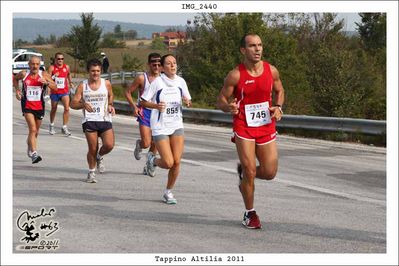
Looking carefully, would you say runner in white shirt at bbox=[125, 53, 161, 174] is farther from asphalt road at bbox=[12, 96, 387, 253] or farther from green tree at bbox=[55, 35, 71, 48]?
green tree at bbox=[55, 35, 71, 48]

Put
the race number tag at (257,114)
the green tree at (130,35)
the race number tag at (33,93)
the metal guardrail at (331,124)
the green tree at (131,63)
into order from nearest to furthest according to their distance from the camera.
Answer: the race number tag at (257,114)
the race number tag at (33,93)
the metal guardrail at (331,124)
the green tree at (130,35)
the green tree at (131,63)

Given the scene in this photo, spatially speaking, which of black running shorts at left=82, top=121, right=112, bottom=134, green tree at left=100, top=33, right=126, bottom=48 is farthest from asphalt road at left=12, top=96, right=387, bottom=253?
green tree at left=100, top=33, right=126, bottom=48

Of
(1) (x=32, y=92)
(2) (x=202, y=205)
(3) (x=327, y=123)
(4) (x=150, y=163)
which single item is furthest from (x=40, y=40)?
(2) (x=202, y=205)

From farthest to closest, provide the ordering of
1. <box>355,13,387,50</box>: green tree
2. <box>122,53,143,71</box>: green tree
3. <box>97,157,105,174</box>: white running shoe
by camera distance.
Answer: <box>122,53,143,71</box>: green tree
<box>355,13,387,50</box>: green tree
<box>97,157,105,174</box>: white running shoe

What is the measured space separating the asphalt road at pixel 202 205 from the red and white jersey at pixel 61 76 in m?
3.53

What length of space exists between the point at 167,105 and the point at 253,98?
77.3 inches

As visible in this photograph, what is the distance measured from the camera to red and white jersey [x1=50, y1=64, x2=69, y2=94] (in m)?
19.5

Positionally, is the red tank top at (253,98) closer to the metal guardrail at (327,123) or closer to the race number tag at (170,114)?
the race number tag at (170,114)

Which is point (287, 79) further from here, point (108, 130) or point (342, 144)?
point (108, 130)

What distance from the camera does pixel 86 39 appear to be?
42750 mm

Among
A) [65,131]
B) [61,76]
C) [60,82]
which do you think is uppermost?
[61,76]

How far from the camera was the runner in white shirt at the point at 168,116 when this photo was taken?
9.84 meters

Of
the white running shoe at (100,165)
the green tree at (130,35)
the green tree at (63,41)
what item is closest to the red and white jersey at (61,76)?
the white running shoe at (100,165)

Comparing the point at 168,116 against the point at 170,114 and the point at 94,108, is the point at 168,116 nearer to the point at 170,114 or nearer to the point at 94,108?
the point at 170,114
